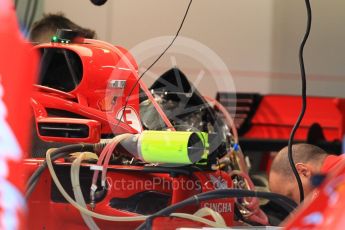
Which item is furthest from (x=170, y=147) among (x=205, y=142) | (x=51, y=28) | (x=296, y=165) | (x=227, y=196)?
(x=51, y=28)

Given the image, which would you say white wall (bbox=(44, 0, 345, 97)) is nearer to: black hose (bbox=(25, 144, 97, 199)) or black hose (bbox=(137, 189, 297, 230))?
black hose (bbox=(25, 144, 97, 199))

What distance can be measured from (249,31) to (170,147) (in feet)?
7.14

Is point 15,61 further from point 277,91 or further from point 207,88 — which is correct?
point 277,91

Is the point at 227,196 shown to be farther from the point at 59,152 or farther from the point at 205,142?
the point at 59,152

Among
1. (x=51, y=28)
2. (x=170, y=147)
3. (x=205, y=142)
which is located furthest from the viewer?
(x=51, y=28)

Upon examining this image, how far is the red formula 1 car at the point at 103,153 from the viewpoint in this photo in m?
1.13

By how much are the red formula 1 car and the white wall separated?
0.66 meters

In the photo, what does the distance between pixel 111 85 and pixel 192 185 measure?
0.27m

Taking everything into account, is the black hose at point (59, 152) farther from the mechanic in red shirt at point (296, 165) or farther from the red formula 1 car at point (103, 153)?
the mechanic in red shirt at point (296, 165)

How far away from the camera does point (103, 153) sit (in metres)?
1.19

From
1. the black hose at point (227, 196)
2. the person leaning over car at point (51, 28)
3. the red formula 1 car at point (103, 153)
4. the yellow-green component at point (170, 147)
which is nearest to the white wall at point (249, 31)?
the person leaning over car at point (51, 28)

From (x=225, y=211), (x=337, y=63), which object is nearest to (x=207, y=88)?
(x=337, y=63)

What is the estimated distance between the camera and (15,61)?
1.68 feet

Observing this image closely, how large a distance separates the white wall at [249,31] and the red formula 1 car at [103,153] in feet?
2.17
